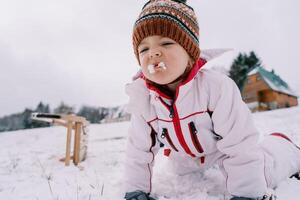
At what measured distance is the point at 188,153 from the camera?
216 centimetres

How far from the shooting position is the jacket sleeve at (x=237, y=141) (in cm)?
166

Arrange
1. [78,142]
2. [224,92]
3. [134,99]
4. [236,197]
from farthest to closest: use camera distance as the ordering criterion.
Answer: [78,142] → [134,99] → [224,92] → [236,197]

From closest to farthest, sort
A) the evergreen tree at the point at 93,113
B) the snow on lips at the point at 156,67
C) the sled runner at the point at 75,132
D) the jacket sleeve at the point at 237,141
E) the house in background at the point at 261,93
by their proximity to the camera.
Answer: the jacket sleeve at the point at 237,141, the snow on lips at the point at 156,67, the sled runner at the point at 75,132, the house in background at the point at 261,93, the evergreen tree at the point at 93,113

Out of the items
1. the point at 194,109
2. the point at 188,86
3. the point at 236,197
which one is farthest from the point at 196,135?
the point at 236,197

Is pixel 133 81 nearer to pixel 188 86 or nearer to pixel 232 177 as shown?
pixel 188 86

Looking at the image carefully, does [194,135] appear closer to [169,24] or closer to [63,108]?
[169,24]

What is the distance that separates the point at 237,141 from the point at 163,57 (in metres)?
0.72

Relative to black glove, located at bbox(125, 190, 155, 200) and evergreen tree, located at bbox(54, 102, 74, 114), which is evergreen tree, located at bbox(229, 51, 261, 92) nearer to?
evergreen tree, located at bbox(54, 102, 74, 114)

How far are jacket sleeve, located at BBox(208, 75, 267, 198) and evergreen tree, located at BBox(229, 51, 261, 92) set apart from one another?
28732 mm

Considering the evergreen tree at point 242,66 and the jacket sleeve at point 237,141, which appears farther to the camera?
the evergreen tree at point 242,66

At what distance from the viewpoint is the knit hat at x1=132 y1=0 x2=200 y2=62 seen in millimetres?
1887

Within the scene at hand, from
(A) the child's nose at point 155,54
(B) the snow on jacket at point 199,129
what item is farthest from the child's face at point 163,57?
(B) the snow on jacket at point 199,129

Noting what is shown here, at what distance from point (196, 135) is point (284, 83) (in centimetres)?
3323

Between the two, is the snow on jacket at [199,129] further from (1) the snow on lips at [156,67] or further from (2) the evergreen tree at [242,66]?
(2) the evergreen tree at [242,66]
